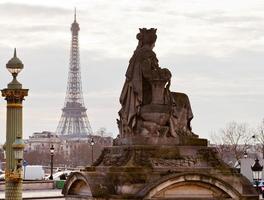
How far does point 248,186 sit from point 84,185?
5.04 meters

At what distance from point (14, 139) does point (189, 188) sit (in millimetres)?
5300

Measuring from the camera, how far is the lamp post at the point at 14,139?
27.9 metres

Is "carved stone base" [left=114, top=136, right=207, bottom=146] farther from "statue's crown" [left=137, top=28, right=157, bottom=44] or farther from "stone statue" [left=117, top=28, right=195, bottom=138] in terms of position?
"statue's crown" [left=137, top=28, right=157, bottom=44]

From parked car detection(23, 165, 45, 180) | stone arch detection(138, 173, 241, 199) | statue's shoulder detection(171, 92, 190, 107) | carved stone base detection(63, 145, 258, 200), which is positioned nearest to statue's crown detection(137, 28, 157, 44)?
statue's shoulder detection(171, 92, 190, 107)

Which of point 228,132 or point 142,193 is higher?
point 228,132

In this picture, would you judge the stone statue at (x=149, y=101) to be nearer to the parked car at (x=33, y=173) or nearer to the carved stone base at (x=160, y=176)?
the carved stone base at (x=160, y=176)

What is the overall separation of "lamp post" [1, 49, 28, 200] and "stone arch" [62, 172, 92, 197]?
2077 mm

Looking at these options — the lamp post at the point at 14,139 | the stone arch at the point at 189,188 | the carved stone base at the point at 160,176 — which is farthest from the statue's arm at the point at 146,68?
the lamp post at the point at 14,139

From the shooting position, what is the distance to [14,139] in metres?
28.6

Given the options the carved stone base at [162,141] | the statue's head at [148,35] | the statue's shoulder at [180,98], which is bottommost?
the carved stone base at [162,141]

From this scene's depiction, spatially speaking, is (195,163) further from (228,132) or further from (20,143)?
(228,132)

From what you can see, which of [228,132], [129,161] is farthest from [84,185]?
[228,132]

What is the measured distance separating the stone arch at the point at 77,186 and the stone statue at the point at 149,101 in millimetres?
1912

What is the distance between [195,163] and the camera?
2978 centimetres
